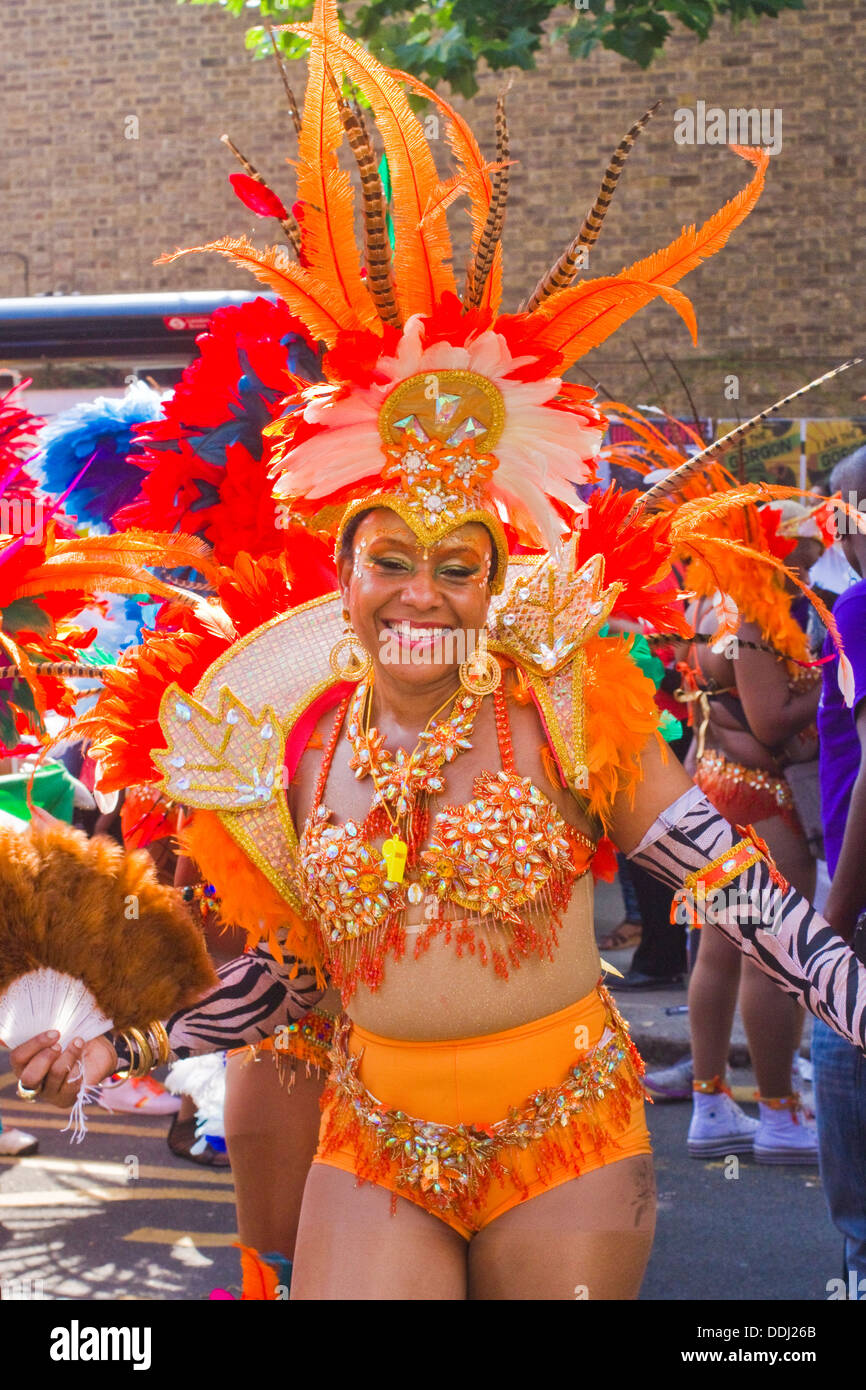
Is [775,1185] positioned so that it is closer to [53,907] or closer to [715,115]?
[53,907]

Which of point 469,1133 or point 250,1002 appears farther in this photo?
point 250,1002

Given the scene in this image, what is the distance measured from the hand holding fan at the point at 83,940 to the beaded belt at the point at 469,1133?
0.39 m

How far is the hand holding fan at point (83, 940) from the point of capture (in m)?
2.31

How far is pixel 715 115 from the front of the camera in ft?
52.7

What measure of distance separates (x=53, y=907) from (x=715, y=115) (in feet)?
51.7

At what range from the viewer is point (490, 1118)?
2352 millimetres

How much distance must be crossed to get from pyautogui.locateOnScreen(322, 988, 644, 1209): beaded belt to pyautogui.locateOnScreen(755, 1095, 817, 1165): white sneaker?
2.73m

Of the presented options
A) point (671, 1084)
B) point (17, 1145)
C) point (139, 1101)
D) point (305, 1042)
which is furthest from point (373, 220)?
point (139, 1101)

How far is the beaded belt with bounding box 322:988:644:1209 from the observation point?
7.58ft

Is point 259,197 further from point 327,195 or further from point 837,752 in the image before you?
point 837,752

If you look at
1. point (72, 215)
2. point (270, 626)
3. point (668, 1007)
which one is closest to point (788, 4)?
point (668, 1007)

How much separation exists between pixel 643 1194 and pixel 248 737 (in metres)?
1.02
